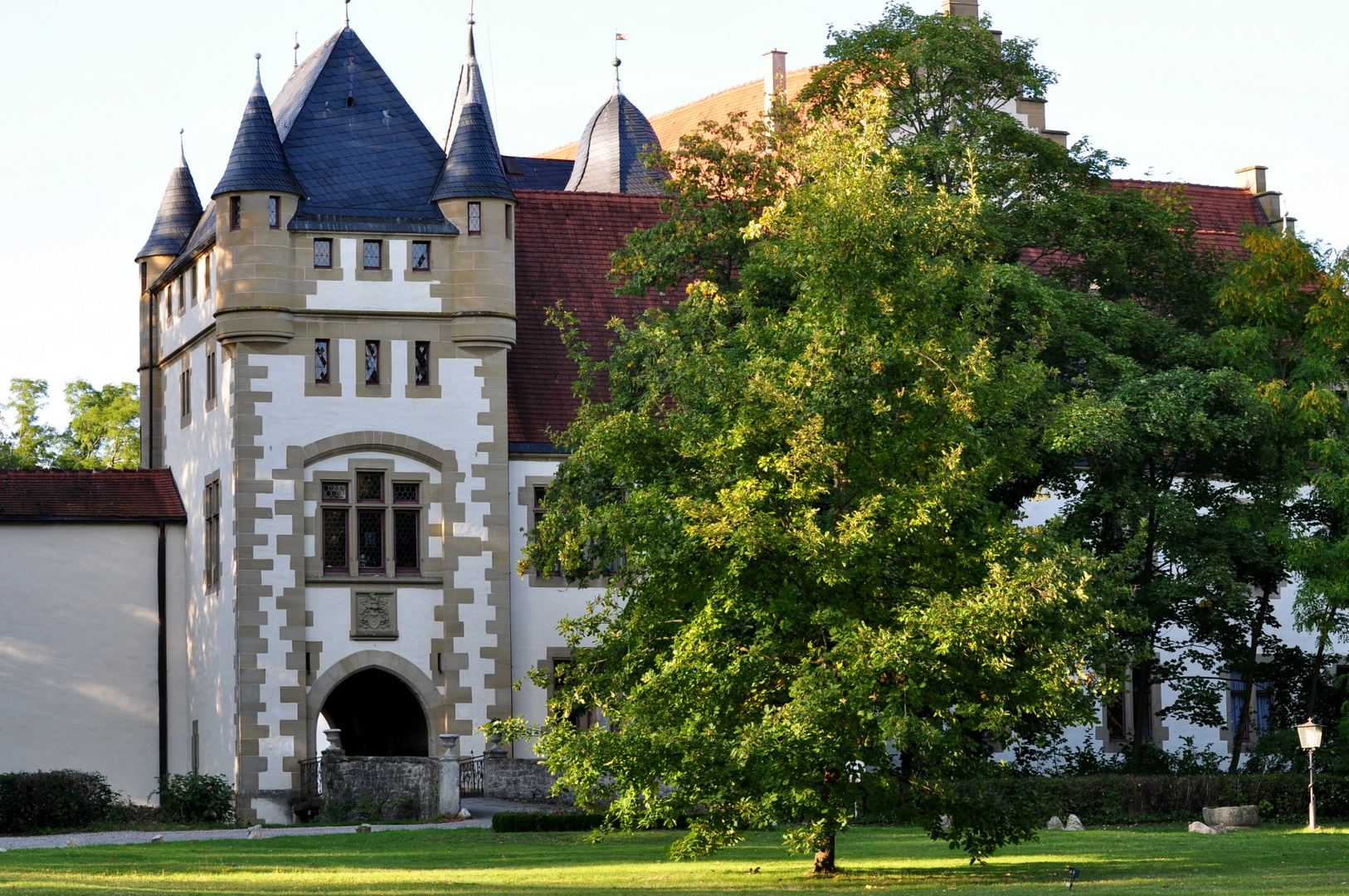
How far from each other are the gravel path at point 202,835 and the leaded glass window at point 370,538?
16.9 feet

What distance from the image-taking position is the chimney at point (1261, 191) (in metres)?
47.9

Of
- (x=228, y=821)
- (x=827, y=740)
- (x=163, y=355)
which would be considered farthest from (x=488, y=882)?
(x=163, y=355)

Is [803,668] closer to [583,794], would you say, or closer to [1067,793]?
[583,794]

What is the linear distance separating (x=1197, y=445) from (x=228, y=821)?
1758 cm

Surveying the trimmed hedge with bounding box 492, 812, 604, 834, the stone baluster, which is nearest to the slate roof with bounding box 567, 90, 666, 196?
the stone baluster

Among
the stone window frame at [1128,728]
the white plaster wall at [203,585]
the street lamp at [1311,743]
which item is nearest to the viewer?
the street lamp at [1311,743]

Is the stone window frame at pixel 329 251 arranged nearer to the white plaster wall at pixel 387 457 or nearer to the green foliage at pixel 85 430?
the white plaster wall at pixel 387 457

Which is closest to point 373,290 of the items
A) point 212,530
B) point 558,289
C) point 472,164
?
point 472,164

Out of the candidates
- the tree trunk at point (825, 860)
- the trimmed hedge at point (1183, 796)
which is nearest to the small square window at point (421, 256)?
the trimmed hedge at point (1183, 796)

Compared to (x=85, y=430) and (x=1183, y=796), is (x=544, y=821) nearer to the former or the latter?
(x=1183, y=796)

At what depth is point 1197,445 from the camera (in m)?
32.6

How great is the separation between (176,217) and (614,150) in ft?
44.8

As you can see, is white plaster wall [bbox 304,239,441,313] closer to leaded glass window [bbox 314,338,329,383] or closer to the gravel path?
leaded glass window [bbox 314,338,329,383]

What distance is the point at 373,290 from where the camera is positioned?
34250 millimetres
